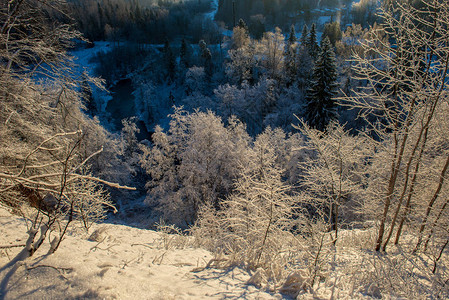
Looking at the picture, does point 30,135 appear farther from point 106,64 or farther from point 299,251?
point 106,64

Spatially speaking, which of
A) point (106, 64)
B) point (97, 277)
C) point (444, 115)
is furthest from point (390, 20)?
point (106, 64)

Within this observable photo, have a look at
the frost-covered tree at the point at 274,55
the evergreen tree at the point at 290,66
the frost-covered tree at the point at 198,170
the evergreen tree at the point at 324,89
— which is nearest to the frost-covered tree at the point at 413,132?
the frost-covered tree at the point at 198,170

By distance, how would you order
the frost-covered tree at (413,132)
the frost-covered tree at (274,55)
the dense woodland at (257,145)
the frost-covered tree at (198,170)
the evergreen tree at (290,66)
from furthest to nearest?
the frost-covered tree at (274,55)
the evergreen tree at (290,66)
the frost-covered tree at (198,170)
the frost-covered tree at (413,132)
the dense woodland at (257,145)

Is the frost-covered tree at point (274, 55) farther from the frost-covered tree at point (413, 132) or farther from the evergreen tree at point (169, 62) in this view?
the frost-covered tree at point (413, 132)

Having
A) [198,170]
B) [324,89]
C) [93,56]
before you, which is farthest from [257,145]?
[93,56]

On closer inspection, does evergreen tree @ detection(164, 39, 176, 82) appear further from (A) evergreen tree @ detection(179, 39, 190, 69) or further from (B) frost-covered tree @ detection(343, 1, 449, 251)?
(B) frost-covered tree @ detection(343, 1, 449, 251)

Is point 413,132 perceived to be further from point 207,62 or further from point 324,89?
point 207,62

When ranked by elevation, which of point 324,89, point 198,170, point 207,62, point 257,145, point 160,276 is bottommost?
point 198,170
